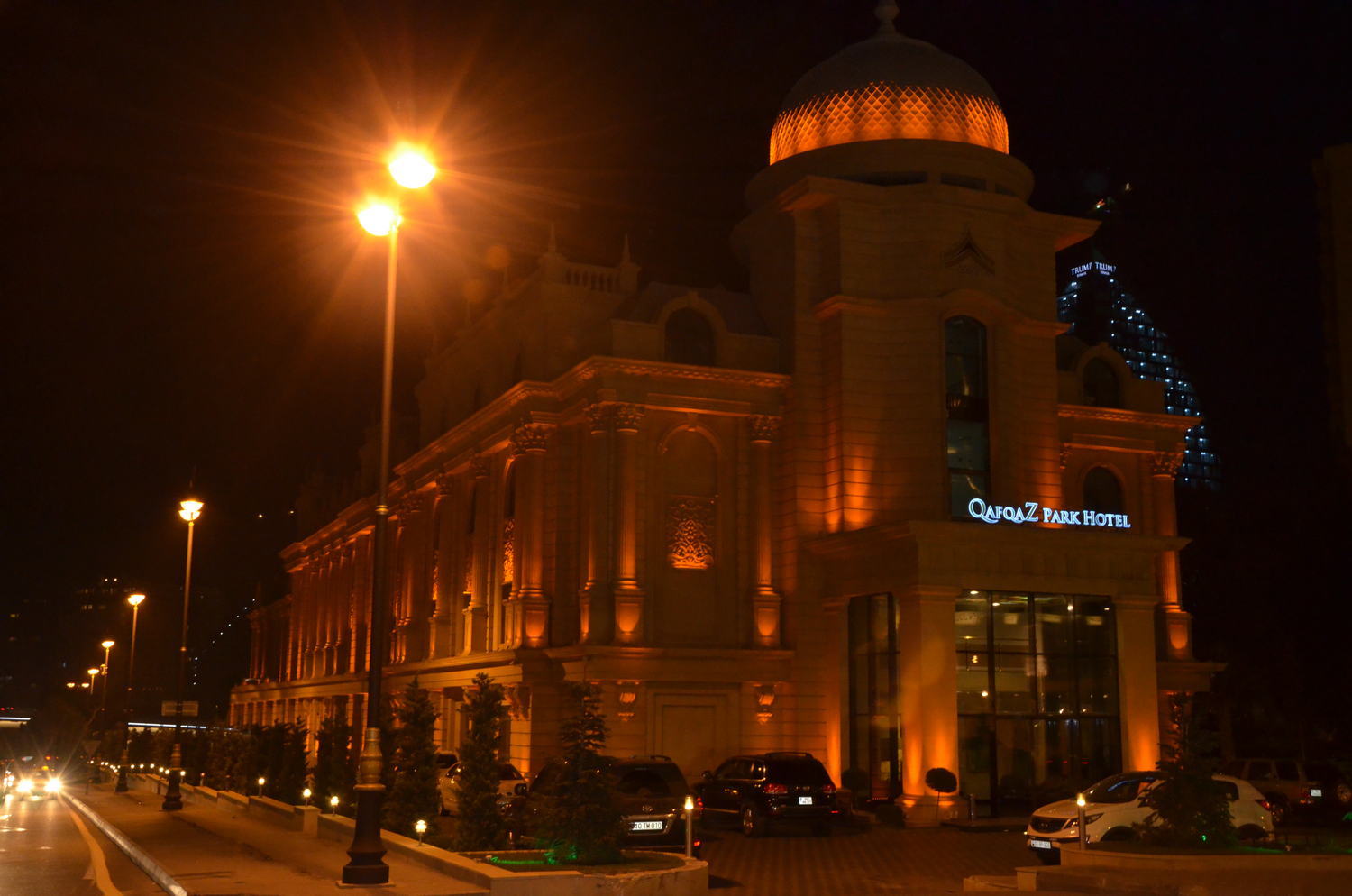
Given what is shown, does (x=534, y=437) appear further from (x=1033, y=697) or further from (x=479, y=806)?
(x=479, y=806)

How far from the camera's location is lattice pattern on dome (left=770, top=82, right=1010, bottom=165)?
46531mm

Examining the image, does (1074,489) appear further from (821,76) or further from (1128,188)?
(1128,188)

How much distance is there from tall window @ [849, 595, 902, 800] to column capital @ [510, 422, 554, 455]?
37.3 feet

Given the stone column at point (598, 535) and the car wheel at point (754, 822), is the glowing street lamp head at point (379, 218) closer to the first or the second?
the car wheel at point (754, 822)

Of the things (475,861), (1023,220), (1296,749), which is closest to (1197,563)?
(1296,749)

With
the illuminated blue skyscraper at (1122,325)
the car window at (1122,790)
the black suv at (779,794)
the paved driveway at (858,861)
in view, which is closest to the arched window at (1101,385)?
the paved driveway at (858,861)

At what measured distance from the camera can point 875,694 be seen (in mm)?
40906

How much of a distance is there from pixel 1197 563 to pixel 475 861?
49721mm

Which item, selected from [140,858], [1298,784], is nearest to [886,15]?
[1298,784]

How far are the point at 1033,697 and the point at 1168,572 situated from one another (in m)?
12.1

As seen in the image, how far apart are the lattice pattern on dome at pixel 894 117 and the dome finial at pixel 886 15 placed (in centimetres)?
425

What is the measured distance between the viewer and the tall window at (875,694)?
4003 centimetres

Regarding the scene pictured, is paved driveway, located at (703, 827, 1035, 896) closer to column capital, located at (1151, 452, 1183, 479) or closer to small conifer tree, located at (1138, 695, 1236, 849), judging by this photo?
small conifer tree, located at (1138, 695, 1236, 849)

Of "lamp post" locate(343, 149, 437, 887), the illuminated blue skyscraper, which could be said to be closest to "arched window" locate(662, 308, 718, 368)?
"lamp post" locate(343, 149, 437, 887)
